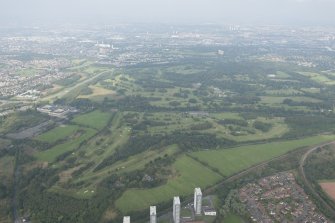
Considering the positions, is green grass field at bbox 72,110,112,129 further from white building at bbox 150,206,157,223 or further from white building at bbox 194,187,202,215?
white building at bbox 150,206,157,223

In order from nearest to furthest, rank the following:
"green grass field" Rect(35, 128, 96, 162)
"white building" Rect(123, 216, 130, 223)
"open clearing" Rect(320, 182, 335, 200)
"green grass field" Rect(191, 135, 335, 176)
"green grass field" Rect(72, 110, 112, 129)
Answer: "white building" Rect(123, 216, 130, 223) → "open clearing" Rect(320, 182, 335, 200) → "green grass field" Rect(191, 135, 335, 176) → "green grass field" Rect(35, 128, 96, 162) → "green grass field" Rect(72, 110, 112, 129)

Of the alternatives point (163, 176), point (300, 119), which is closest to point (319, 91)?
point (300, 119)

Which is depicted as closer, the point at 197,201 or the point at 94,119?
the point at 197,201

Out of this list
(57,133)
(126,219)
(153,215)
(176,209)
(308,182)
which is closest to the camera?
(126,219)

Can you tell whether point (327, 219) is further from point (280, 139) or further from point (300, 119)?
point (300, 119)

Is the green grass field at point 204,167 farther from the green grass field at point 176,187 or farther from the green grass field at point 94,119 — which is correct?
the green grass field at point 94,119

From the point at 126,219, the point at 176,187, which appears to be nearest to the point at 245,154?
the point at 176,187

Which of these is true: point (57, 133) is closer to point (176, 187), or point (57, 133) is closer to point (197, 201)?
point (176, 187)

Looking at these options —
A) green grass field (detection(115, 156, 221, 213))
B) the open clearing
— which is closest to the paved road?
the open clearing
